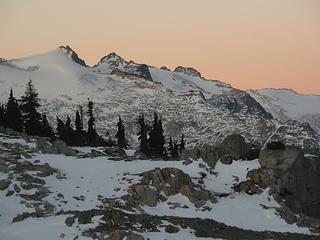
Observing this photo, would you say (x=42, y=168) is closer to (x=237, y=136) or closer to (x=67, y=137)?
(x=237, y=136)

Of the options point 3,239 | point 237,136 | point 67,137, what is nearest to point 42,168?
point 3,239

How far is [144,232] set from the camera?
46.0 meters

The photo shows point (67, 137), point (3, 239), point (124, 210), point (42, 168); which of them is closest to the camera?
point (3, 239)

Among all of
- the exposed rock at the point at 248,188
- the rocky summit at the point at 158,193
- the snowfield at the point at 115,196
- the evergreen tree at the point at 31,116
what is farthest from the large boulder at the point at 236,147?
the evergreen tree at the point at 31,116

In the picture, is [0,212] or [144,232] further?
[0,212]

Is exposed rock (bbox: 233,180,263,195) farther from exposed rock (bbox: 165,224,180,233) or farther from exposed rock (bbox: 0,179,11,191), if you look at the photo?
exposed rock (bbox: 0,179,11,191)

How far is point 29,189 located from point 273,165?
2622 cm

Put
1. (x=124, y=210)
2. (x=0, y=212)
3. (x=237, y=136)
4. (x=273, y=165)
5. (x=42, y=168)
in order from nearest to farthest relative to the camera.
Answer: (x=0, y=212), (x=124, y=210), (x=42, y=168), (x=273, y=165), (x=237, y=136)

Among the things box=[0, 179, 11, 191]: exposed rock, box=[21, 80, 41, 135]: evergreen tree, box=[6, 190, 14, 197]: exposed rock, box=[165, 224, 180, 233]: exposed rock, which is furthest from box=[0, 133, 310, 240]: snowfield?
box=[21, 80, 41, 135]: evergreen tree

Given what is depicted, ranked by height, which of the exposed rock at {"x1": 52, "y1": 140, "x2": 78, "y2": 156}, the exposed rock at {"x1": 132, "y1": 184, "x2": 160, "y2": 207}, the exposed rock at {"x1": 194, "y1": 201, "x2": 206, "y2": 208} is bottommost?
the exposed rock at {"x1": 194, "y1": 201, "x2": 206, "y2": 208}

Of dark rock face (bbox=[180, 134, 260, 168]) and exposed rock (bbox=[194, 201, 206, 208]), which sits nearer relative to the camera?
exposed rock (bbox=[194, 201, 206, 208])

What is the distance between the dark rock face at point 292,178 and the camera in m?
65.5

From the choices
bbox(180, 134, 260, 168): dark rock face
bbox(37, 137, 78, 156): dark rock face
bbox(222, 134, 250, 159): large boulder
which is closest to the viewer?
bbox(180, 134, 260, 168): dark rock face

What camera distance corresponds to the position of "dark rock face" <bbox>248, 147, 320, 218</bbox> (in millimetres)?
65500
